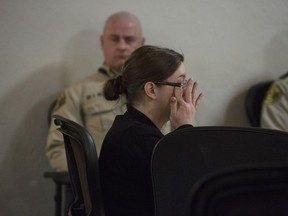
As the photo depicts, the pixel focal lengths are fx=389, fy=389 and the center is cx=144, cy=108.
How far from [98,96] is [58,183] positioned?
492 mm

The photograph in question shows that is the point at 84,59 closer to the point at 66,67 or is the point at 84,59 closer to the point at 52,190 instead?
the point at 66,67

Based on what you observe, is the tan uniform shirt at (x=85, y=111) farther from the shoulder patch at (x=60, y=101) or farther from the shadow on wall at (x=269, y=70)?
the shadow on wall at (x=269, y=70)

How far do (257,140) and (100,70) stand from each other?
145 cm

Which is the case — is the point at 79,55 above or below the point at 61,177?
above

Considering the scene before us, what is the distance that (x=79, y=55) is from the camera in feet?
6.65

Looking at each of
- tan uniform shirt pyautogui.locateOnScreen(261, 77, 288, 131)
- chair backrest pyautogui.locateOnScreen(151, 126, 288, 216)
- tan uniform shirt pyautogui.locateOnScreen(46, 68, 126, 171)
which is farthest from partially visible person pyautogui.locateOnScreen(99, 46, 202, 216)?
tan uniform shirt pyautogui.locateOnScreen(261, 77, 288, 131)

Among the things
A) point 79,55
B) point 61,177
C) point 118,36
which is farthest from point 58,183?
point 118,36

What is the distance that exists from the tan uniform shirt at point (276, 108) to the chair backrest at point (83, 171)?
1270 millimetres

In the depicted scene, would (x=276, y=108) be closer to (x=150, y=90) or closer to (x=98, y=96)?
(x=98, y=96)

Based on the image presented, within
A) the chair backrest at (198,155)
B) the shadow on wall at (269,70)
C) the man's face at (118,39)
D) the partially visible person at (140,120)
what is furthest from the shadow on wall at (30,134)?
Answer: the chair backrest at (198,155)

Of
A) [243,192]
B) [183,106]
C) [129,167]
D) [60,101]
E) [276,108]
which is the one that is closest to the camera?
[243,192]

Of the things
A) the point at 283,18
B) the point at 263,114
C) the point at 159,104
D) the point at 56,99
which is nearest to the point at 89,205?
the point at 159,104

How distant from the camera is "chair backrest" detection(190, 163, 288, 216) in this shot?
66 centimetres

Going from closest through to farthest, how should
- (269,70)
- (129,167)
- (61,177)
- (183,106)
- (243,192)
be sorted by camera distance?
(243,192) → (129,167) → (183,106) → (61,177) → (269,70)
